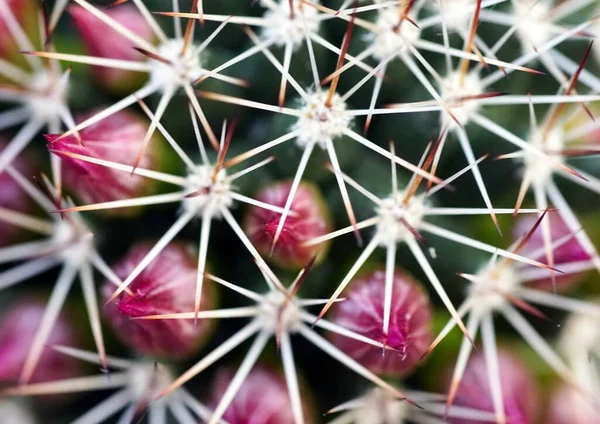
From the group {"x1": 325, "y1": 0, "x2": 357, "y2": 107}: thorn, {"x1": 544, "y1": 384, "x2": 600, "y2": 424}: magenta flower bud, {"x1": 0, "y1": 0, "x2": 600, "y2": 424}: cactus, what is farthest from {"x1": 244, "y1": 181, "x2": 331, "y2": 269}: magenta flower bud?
{"x1": 544, "y1": 384, "x2": 600, "y2": 424}: magenta flower bud

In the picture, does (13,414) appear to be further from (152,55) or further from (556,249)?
(556,249)

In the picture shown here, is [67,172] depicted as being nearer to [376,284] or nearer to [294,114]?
[294,114]

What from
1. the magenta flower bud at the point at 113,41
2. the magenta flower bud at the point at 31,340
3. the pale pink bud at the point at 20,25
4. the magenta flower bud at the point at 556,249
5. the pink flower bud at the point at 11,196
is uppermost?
the pale pink bud at the point at 20,25

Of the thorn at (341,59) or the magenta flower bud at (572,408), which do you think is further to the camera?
the magenta flower bud at (572,408)

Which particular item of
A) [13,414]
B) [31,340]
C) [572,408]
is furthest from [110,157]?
[572,408]

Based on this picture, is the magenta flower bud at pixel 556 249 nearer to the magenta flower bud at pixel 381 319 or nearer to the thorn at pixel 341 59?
the magenta flower bud at pixel 381 319

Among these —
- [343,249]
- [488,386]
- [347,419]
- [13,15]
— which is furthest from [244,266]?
[13,15]

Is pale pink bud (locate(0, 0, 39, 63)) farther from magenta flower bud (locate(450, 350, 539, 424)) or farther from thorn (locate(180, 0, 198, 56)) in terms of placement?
magenta flower bud (locate(450, 350, 539, 424))

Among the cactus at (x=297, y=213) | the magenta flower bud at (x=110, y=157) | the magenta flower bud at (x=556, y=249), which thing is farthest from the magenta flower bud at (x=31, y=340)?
the magenta flower bud at (x=556, y=249)
